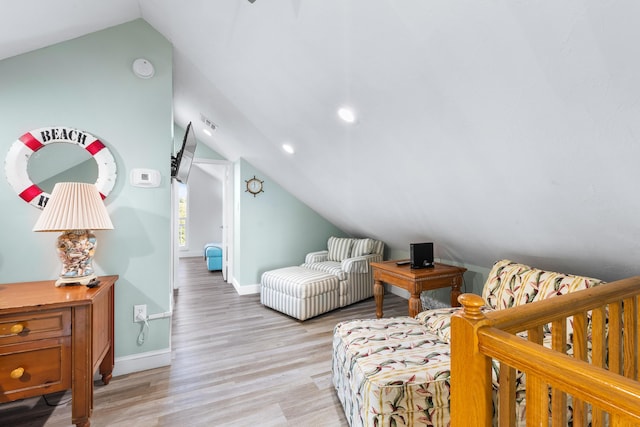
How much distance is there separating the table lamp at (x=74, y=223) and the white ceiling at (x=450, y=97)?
1.05 metres

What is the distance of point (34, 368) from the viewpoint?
4.99ft

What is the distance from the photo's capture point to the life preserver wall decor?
194 centimetres

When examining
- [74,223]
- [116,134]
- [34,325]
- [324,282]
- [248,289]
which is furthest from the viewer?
[248,289]

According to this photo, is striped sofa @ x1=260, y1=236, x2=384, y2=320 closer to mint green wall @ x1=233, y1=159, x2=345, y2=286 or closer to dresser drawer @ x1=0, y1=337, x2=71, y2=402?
mint green wall @ x1=233, y1=159, x2=345, y2=286

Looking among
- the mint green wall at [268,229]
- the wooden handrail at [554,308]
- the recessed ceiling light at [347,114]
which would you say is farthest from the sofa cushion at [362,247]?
the wooden handrail at [554,308]

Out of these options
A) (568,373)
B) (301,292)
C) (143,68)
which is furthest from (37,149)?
(568,373)

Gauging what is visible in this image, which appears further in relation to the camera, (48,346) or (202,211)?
(202,211)

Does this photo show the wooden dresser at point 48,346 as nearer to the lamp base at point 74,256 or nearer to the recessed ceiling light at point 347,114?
the lamp base at point 74,256

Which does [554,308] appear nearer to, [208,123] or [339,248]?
[339,248]

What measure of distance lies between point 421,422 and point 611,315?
0.93 meters

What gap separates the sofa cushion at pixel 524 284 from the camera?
1.73 meters

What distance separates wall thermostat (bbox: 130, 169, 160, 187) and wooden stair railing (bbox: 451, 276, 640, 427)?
2331mm

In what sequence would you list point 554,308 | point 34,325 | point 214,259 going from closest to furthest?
point 554,308
point 34,325
point 214,259

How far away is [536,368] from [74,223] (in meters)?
2.27
